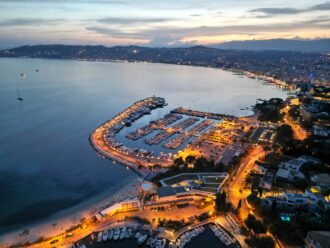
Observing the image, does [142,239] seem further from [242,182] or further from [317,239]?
[242,182]

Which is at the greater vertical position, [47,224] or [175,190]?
[175,190]

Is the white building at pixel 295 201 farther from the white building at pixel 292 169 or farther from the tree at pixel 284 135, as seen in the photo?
the tree at pixel 284 135

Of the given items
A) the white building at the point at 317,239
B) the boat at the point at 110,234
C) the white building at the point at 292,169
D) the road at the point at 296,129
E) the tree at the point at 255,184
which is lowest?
the road at the point at 296,129

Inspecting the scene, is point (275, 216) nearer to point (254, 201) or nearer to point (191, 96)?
point (254, 201)

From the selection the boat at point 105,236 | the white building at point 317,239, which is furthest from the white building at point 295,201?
the boat at point 105,236

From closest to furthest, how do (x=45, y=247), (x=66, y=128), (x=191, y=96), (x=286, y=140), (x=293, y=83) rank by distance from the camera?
1. (x=45, y=247)
2. (x=286, y=140)
3. (x=66, y=128)
4. (x=191, y=96)
5. (x=293, y=83)

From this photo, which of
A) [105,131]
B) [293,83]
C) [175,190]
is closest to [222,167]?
[175,190]
